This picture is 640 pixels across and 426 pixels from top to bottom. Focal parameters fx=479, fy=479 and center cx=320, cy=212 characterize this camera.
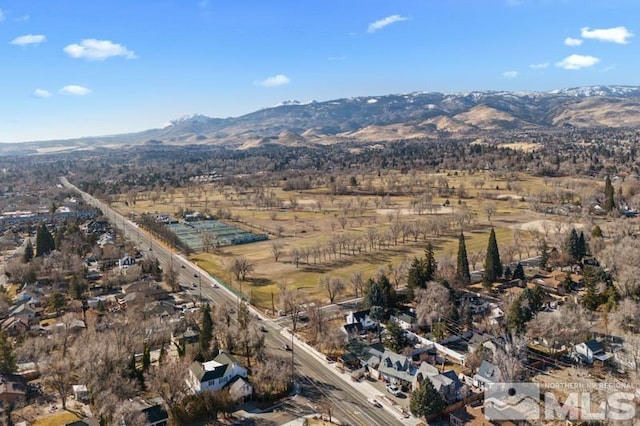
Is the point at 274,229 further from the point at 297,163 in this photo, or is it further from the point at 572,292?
the point at 297,163

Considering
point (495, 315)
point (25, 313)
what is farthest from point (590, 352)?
point (25, 313)

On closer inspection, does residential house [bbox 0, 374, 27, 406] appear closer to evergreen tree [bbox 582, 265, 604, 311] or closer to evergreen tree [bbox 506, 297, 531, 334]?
evergreen tree [bbox 506, 297, 531, 334]

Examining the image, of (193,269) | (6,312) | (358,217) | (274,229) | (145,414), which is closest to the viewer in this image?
(145,414)

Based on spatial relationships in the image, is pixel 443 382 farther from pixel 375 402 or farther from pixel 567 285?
pixel 567 285

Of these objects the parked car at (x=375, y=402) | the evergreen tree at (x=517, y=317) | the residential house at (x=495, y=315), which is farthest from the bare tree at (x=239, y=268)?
the evergreen tree at (x=517, y=317)

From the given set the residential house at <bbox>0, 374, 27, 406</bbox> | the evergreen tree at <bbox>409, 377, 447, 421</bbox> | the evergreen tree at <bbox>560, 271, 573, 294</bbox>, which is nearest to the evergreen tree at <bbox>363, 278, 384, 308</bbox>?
the evergreen tree at <bbox>409, 377, 447, 421</bbox>

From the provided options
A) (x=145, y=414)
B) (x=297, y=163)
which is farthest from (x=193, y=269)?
(x=297, y=163)
